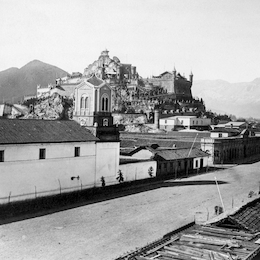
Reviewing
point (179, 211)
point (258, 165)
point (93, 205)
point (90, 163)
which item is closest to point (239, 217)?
point (179, 211)

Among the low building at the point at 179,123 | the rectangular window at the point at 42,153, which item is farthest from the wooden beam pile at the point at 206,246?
the low building at the point at 179,123

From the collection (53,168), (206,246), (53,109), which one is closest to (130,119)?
(53,109)

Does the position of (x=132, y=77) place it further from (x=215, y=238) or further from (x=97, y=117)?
(x=215, y=238)

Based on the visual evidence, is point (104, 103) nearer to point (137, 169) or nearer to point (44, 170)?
point (137, 169)

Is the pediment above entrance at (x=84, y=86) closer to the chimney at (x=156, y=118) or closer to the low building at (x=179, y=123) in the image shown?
the low building at (x=179, y=123)

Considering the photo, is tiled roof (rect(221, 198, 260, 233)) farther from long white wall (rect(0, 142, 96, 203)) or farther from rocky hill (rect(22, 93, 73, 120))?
rocky hill (rect(22, 93, 73, 120))
